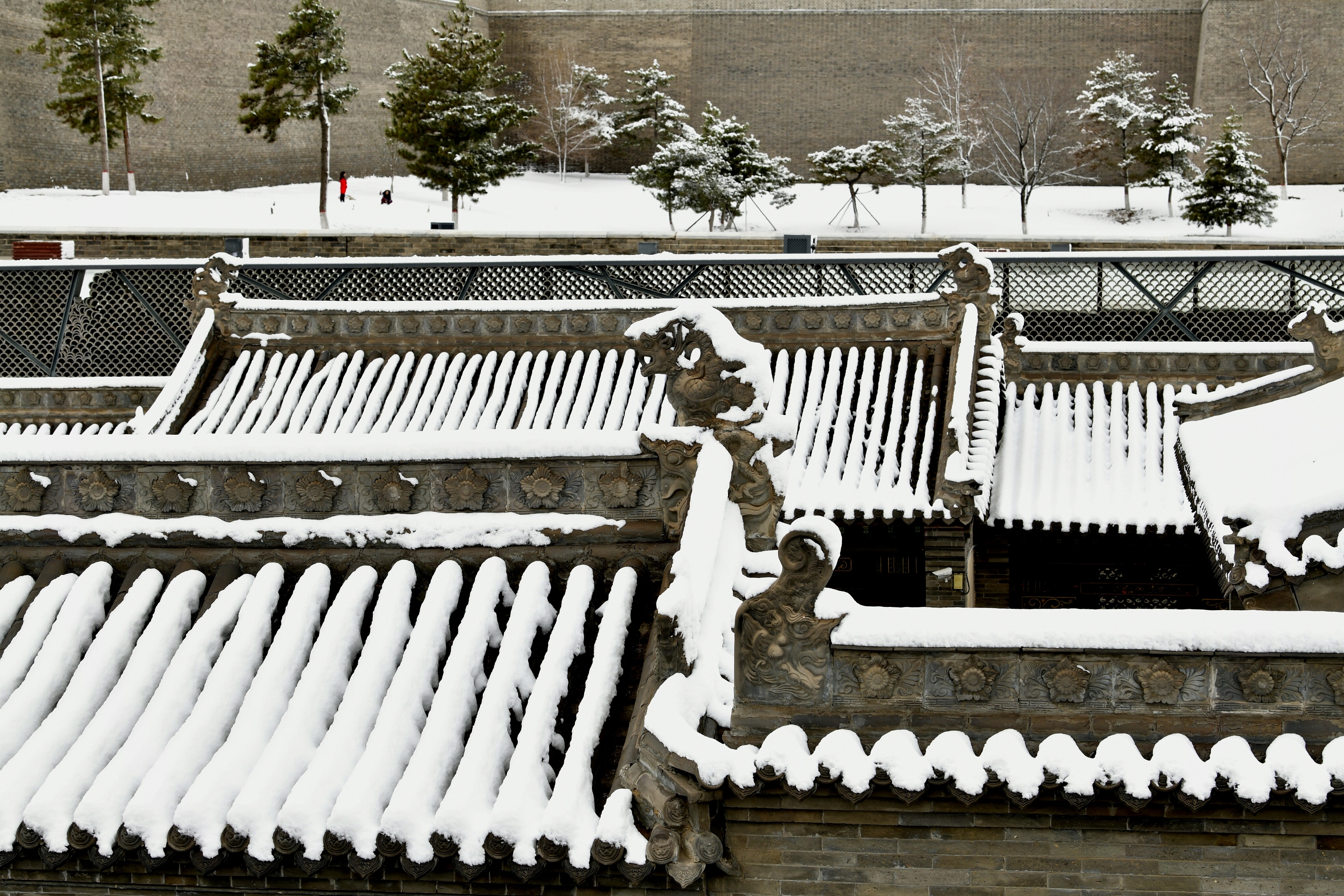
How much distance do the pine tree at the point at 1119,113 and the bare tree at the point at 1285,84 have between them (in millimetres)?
3310

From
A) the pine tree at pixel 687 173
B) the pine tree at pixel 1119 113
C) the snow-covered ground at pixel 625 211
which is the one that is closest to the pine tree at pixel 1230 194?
the snow-covered ground at pixel 625 211

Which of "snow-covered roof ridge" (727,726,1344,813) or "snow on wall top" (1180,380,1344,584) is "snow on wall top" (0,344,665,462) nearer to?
"snow on wall top" (1180,380,1344,584)


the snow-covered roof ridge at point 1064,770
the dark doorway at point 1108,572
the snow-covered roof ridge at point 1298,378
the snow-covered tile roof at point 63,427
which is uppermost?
the snow-covered roof ridge at point 1298,378

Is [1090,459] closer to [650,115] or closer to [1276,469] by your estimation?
[1276,469]

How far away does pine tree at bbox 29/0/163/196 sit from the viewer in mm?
32719

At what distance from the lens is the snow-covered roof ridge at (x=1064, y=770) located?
330 cm

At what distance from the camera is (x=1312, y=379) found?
675 centimetres

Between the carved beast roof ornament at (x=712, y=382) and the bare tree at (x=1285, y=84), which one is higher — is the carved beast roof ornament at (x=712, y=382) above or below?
below

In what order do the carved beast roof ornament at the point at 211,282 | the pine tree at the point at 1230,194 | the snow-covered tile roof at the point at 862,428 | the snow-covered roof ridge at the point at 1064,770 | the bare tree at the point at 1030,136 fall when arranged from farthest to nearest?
the bare tree at the point at 1030,136
the pine tree at the point at 1230,194
the carved beast roof ornament at the point at 211,282
the snow-covered tile roof at the point at 862,428
the snow-covered roof ridge at the point at 1064,770

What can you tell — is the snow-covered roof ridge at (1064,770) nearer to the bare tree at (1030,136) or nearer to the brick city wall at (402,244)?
the brick city wall at (402,244)

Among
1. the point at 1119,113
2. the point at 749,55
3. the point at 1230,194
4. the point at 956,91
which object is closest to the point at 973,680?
the point at 1230,194

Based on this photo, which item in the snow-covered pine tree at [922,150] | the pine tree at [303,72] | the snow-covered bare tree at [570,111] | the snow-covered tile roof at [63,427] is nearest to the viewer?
the snow-covered tile roof at [63,427]

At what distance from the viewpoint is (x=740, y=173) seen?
3591cm

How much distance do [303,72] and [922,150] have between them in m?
17.4
